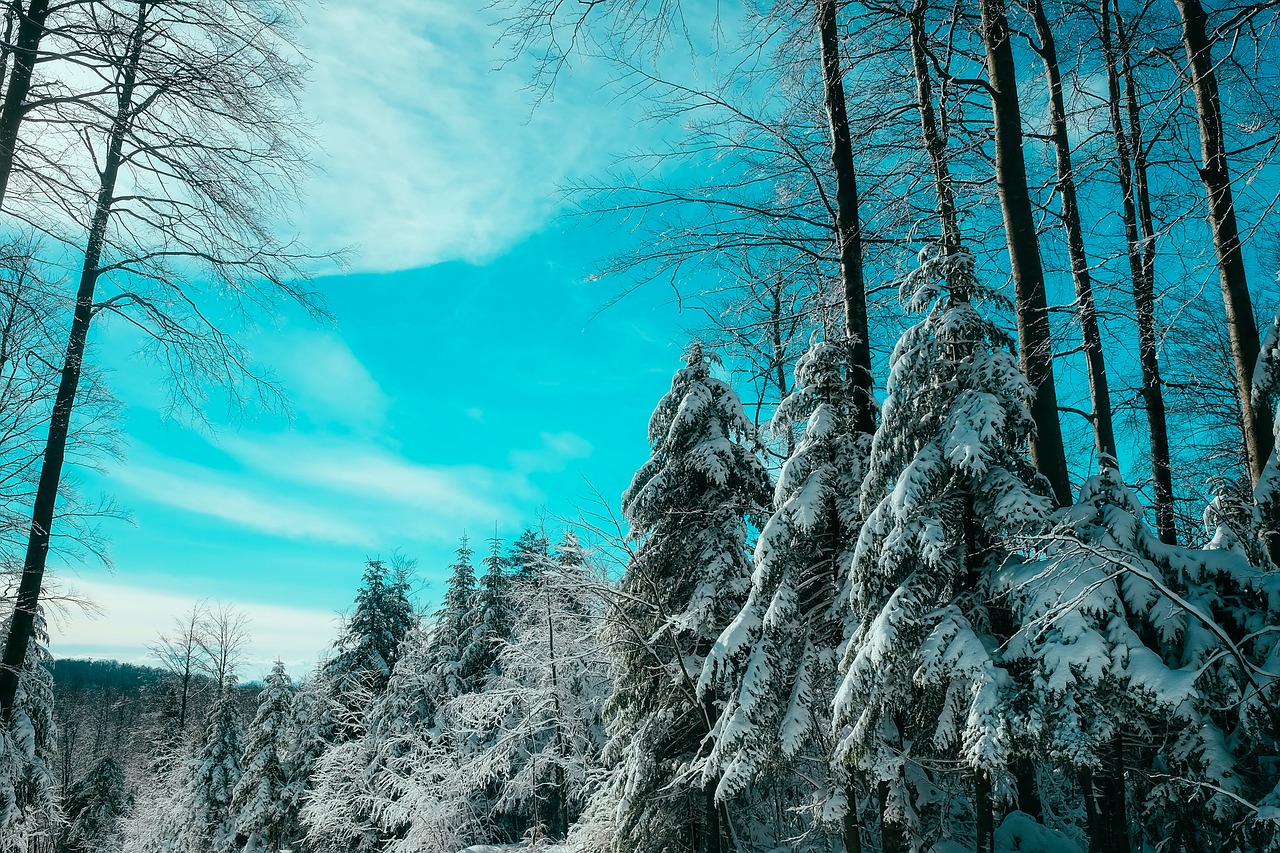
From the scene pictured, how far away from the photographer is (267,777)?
3086cm

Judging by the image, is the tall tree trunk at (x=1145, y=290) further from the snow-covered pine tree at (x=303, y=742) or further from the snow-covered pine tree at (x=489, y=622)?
the snow-covered pine tree at (x=303, y=742)

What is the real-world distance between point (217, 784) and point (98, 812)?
1348 cm

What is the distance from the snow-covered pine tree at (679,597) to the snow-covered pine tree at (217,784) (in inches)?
1095

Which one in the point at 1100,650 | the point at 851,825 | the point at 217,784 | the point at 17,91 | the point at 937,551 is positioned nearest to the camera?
the point at 1100,650

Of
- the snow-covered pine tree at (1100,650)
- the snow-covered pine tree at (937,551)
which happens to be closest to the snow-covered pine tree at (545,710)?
the snow-covered pine tree at (937,551)

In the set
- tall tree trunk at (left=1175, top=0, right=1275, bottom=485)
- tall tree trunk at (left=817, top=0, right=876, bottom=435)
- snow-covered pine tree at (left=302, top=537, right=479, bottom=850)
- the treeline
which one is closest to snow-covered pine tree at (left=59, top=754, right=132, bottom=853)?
the treeline

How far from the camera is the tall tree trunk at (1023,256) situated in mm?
7812

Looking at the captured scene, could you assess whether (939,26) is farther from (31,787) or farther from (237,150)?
(31,787)

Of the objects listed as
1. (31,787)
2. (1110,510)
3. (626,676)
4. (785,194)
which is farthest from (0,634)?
(1110,510)

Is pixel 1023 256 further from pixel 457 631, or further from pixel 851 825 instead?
pixel 457 631

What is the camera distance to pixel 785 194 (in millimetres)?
11883

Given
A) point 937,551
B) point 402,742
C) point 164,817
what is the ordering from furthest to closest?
point 164,817
point 402,742
point 937,551

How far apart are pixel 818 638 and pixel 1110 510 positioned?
404cm

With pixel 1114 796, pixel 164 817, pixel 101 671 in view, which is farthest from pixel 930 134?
pixel 101 671
